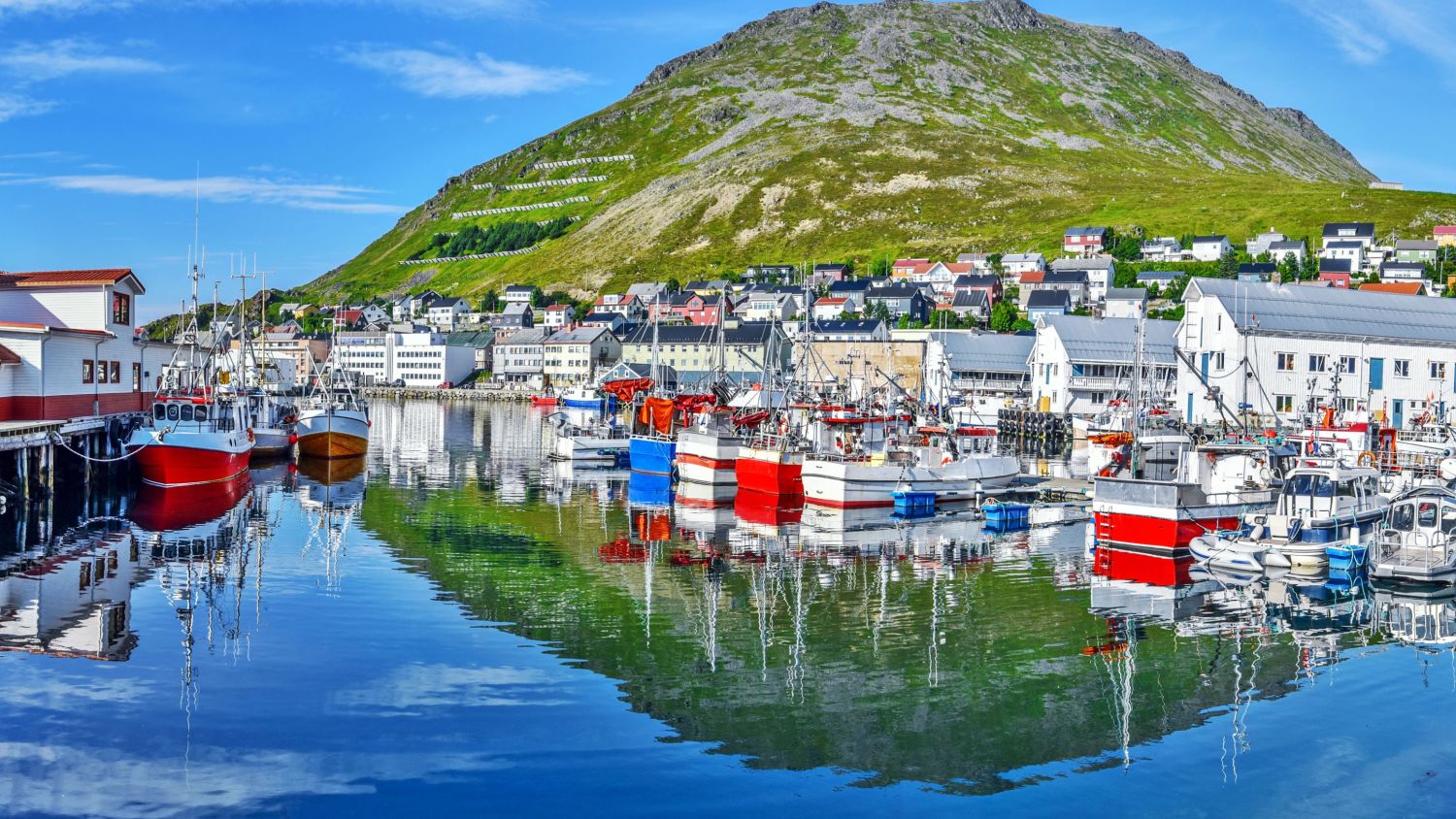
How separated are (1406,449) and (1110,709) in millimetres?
46896

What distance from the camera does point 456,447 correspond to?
265 feet

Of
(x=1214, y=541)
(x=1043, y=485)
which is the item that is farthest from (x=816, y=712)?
(x=1043, y=485)

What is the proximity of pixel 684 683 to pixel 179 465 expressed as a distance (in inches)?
1419

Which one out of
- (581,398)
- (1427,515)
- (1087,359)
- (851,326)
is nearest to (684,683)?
(1427,515)

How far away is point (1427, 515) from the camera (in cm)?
3656

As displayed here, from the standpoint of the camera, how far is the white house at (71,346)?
49.1 meters

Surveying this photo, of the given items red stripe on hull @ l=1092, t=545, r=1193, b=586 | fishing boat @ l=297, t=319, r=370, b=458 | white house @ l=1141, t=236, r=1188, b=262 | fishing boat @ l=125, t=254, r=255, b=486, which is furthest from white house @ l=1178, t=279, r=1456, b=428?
white house @ l=1141, t=236, r=1188, b=262

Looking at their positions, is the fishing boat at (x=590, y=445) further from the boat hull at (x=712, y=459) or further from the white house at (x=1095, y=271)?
the white house at (x=1095, y=271)

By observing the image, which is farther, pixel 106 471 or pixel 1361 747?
pixel 106 471

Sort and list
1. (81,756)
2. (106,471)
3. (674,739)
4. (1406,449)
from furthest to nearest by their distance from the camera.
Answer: (1406,449)
(106,471)
(674,739)
(81,756)

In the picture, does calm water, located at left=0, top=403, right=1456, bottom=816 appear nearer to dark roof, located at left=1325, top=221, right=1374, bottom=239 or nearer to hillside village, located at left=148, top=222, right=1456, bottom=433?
hillside village, located at left=148, top=222, right=1456, bottom=433

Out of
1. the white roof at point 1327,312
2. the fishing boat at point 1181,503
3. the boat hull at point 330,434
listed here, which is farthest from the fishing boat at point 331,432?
the white roof at point 1327,312

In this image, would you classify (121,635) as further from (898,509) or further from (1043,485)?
(1043,485)

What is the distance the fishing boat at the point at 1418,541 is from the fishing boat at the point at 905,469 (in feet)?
57.9
